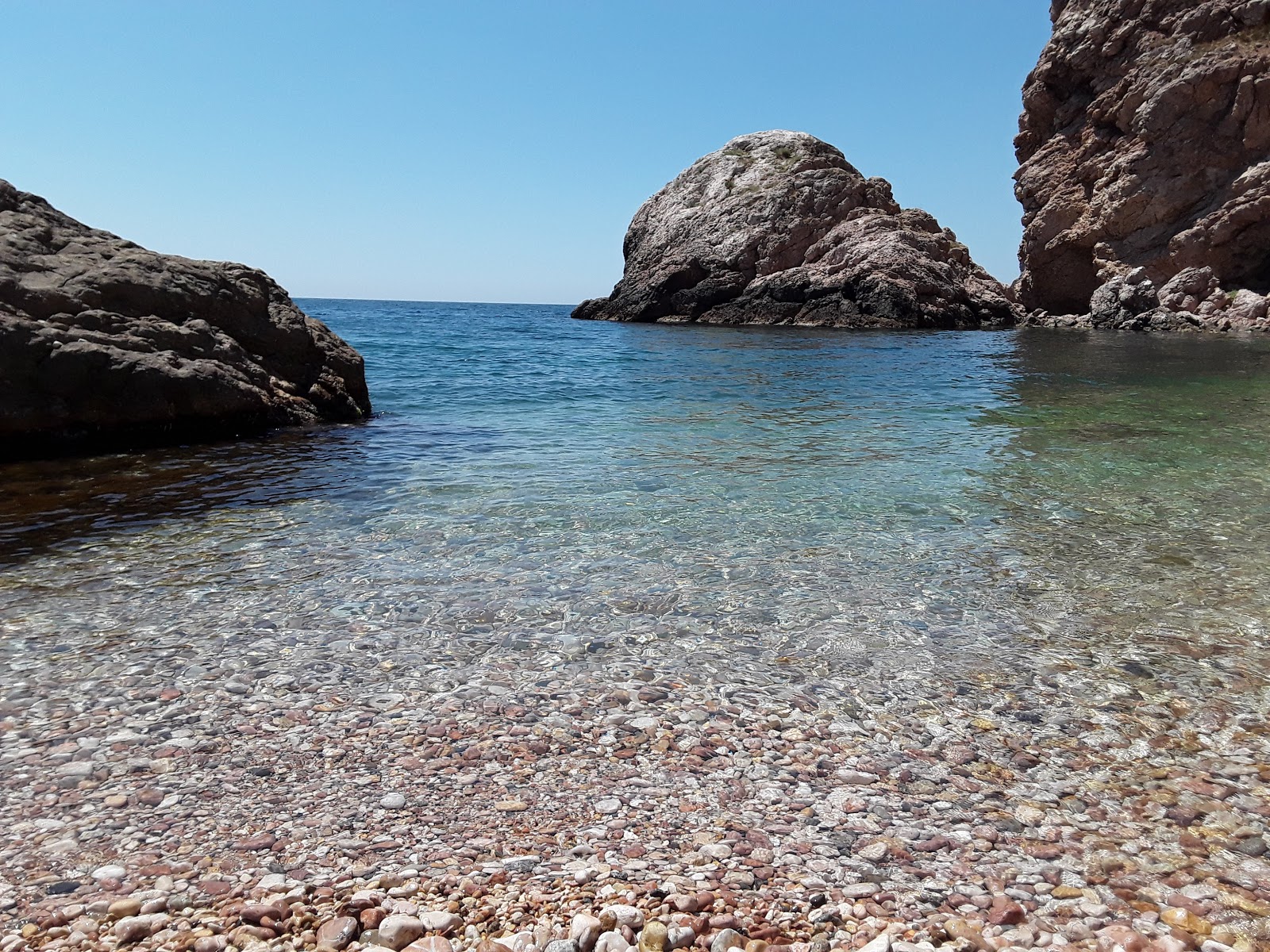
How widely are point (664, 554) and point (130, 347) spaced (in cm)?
833

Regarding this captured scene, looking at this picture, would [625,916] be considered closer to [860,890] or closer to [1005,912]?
[860,890]

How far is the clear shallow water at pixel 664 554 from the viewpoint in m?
4.73

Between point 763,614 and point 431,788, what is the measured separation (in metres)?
2.59

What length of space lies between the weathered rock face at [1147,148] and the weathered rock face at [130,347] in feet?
144

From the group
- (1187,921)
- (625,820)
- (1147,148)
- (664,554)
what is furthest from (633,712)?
(1147,148)

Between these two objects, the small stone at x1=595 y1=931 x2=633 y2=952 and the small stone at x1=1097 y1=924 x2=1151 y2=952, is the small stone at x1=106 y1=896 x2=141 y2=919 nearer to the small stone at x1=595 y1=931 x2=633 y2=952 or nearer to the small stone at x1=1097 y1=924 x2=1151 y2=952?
the small stone at x1=595 y1=931 x2=633 y2=952

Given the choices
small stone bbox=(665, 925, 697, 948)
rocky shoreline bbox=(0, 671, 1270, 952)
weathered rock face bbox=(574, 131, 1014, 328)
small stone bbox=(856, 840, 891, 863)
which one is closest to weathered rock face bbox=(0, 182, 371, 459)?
rocky shoreline bbox=(0, 671, 1270, 952)

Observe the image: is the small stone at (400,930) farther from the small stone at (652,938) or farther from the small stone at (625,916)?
the small stone at (652,938)

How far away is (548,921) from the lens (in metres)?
2.69

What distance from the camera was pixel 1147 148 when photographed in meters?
43.8

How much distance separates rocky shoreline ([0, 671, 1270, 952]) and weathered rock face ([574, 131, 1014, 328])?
47696mm

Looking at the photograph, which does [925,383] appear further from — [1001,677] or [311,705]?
[311,705]

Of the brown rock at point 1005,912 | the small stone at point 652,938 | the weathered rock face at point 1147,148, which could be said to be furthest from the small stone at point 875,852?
the weathered rock face at point 1147,148

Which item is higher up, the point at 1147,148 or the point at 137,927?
the point at 1147,148
